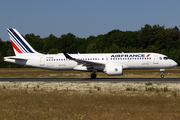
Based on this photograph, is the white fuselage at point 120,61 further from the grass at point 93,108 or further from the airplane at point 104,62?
the grass at point 93,108

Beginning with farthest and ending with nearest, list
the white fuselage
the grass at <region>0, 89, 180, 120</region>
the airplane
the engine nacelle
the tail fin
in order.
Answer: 1. the tail fin
2. the white fuselage
3. the airplane
4. the engine nacelle
5. the grass at <region>0, 89, 180, 120</region>

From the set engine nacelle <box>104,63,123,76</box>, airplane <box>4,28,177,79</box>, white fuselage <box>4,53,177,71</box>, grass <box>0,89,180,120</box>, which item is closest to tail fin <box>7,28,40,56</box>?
airplane <box>4,28,177,79</box>

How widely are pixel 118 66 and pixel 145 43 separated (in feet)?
288

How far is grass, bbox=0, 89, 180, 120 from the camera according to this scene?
448 inches

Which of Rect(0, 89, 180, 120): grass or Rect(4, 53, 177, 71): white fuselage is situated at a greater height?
Rect(4, 53, 177, 71): white fuselage

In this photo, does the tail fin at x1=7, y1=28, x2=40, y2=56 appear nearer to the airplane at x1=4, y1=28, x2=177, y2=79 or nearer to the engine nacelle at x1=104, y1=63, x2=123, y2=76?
the airplane at x1=4, y1=28, x2=177, y2=79

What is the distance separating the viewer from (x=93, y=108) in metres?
13.1

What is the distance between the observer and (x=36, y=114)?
471 inches

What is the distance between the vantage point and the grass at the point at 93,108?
37.3 ft

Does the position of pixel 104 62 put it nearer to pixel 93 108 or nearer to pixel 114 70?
pixel 114 70

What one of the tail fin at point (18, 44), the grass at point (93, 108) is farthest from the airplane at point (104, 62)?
the grass at point (93, 108)

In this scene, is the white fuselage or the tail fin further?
the tail fin

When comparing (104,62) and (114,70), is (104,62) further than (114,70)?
Yes

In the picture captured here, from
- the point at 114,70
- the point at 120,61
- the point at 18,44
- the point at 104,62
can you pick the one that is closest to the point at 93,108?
the point at 114,70
